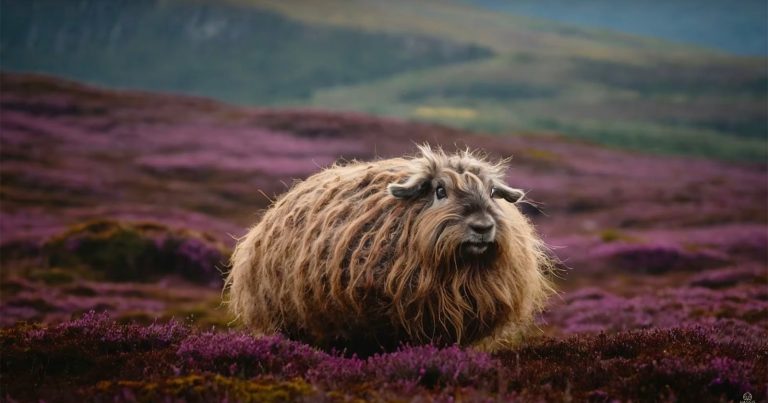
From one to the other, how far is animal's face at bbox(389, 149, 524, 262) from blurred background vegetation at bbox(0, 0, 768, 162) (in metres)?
91.1

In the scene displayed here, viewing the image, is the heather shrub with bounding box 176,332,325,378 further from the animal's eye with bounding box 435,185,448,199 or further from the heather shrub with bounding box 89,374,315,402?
the animal's eye with bounding box 435,185,448,199

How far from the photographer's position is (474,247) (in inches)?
283

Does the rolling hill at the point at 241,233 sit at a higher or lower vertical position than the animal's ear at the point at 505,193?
lower

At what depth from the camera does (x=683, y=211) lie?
33781mm

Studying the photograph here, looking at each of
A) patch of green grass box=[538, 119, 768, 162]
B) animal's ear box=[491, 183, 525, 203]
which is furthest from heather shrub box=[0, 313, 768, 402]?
patch of green grass box=[538, 119, 768, 162]

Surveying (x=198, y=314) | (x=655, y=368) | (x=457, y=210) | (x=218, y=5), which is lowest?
(x=198, y=314)

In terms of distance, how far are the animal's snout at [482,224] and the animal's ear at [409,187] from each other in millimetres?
749

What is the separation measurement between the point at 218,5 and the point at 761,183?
17066 centimetres

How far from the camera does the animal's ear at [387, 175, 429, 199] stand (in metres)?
7.45

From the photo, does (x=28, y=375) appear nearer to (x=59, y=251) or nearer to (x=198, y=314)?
(x=198, y=314)

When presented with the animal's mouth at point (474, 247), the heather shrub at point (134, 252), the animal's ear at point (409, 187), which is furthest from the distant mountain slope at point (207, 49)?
the animal's mouth at point (474, 247)

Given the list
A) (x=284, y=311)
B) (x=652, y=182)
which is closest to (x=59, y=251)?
(x=284, y=311)

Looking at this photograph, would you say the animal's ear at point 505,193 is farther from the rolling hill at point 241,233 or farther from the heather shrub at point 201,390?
the heather shrub at point 201,390

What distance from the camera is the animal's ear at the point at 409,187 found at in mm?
7449
